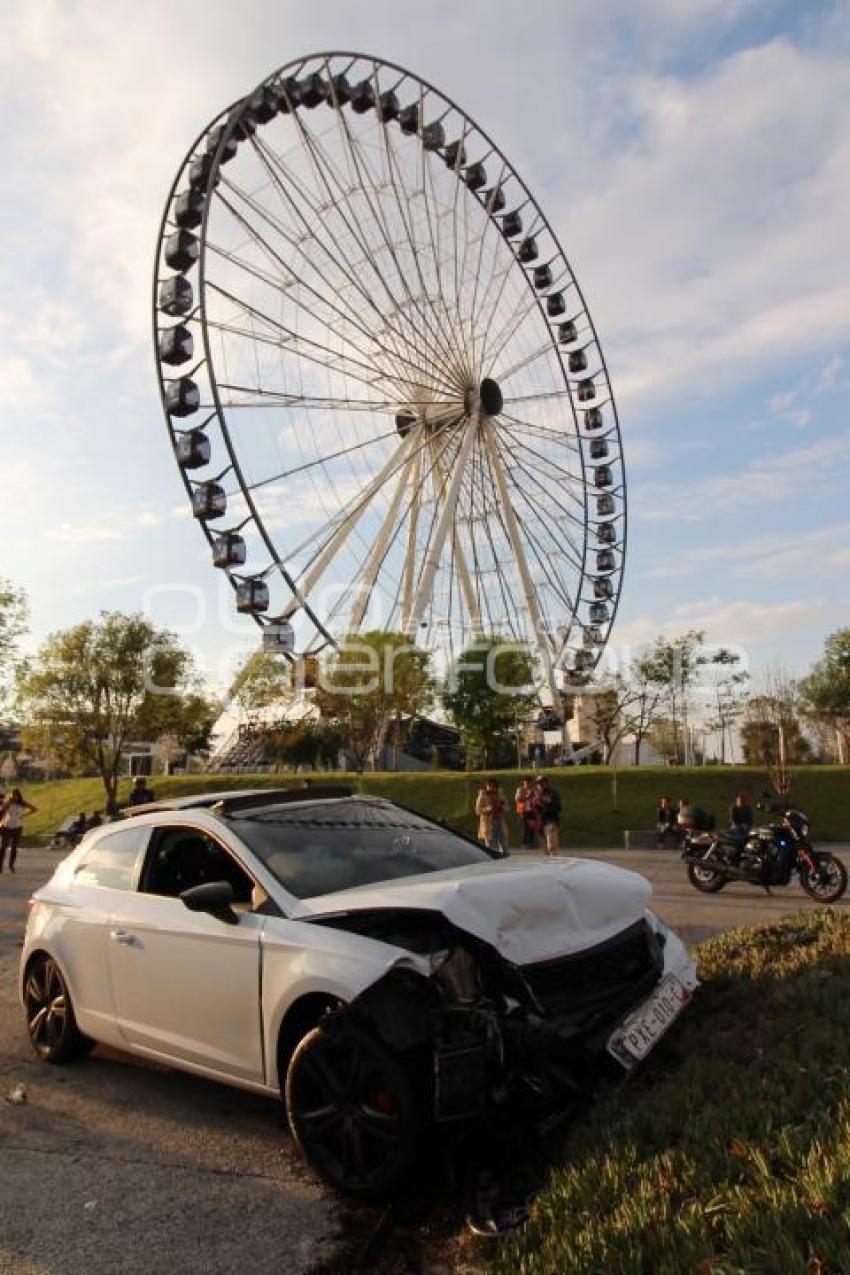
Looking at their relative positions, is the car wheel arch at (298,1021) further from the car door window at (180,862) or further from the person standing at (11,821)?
the person standing at (11,821)

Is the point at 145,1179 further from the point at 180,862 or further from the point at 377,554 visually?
the point at 377,554

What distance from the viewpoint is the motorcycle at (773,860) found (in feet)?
39.1

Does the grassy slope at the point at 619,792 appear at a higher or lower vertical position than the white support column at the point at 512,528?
lower

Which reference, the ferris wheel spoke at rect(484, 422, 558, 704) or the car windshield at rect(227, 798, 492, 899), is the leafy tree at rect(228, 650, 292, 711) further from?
the car windshield at rect(227, 798, 492, 899)

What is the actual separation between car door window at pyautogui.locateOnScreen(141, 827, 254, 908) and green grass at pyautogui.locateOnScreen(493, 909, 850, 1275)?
2316mm

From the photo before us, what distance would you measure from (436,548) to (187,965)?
2636 centimetres

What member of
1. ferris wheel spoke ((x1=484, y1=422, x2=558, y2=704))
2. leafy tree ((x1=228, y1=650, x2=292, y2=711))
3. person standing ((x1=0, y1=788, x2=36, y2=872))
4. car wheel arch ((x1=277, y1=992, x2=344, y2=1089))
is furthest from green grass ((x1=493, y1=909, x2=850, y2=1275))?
leafy tree ((x1=228, y1=650, x2=292, y2=711))

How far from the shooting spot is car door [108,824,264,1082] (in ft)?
14.2

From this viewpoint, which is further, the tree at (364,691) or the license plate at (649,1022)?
the tree at (364,691)

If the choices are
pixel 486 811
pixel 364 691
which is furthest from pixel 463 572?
pixel 486 811

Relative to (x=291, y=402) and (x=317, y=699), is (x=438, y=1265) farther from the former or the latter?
(x=317, y=699)

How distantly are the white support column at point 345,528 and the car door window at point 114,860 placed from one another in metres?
20.3

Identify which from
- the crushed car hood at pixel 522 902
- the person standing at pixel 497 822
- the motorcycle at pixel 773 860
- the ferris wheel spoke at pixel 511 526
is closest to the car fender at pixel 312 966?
the crushed car hood at pixel 522 902

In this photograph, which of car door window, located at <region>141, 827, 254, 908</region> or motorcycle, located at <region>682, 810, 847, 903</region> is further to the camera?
motorcycle, located at <region>682, 810, 847, 903</region>
